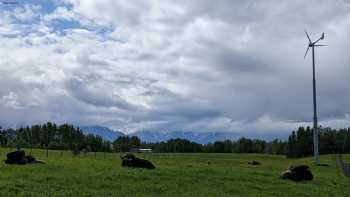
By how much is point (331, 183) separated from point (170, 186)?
50.5 feet

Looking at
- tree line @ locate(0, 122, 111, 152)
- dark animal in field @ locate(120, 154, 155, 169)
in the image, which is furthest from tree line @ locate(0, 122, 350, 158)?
dark animal in field @ locate(120, 154, 155, 169)

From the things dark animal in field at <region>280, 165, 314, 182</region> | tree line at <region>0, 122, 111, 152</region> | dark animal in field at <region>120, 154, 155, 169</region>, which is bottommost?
dark animal in field at <region>280, 165, 314, 182</region>

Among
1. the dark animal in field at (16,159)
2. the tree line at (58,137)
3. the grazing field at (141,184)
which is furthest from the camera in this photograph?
the tree line at (58,137)

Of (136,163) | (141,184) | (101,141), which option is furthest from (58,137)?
(141,184)

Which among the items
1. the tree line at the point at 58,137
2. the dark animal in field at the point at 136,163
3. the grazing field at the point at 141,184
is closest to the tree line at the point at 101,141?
the tree line at the point at 58,137

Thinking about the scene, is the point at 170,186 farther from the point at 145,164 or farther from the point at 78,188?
the point at 145,164

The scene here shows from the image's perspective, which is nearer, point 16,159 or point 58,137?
point 16,159

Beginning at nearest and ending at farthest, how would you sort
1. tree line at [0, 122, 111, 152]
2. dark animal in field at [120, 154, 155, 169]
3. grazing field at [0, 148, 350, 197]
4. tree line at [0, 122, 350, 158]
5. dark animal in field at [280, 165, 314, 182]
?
grazing field at [0, 148, 350, 197] < dark animal in field at [120, 154, 155, 169] < dark animal in field at [280, 165, 314, 182] < tree line at [0, 122, 350, 158] < tree line at [0, 122, 111, 152]

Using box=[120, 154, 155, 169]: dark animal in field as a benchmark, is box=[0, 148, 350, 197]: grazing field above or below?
below

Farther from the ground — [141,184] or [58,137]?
[58,137]

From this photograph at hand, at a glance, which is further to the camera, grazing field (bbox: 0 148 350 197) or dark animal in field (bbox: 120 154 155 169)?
dark animal in field (bbox: 120 154 155 169)

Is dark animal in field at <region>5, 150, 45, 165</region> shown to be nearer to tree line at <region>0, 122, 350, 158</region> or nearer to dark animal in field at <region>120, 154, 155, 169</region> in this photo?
dark animal in field at <region>120, 154, 155, 169</region>

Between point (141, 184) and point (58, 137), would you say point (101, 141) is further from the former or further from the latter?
point (141, 184)

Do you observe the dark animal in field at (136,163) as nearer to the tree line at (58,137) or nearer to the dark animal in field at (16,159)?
the dark animal in field at (16,159)
